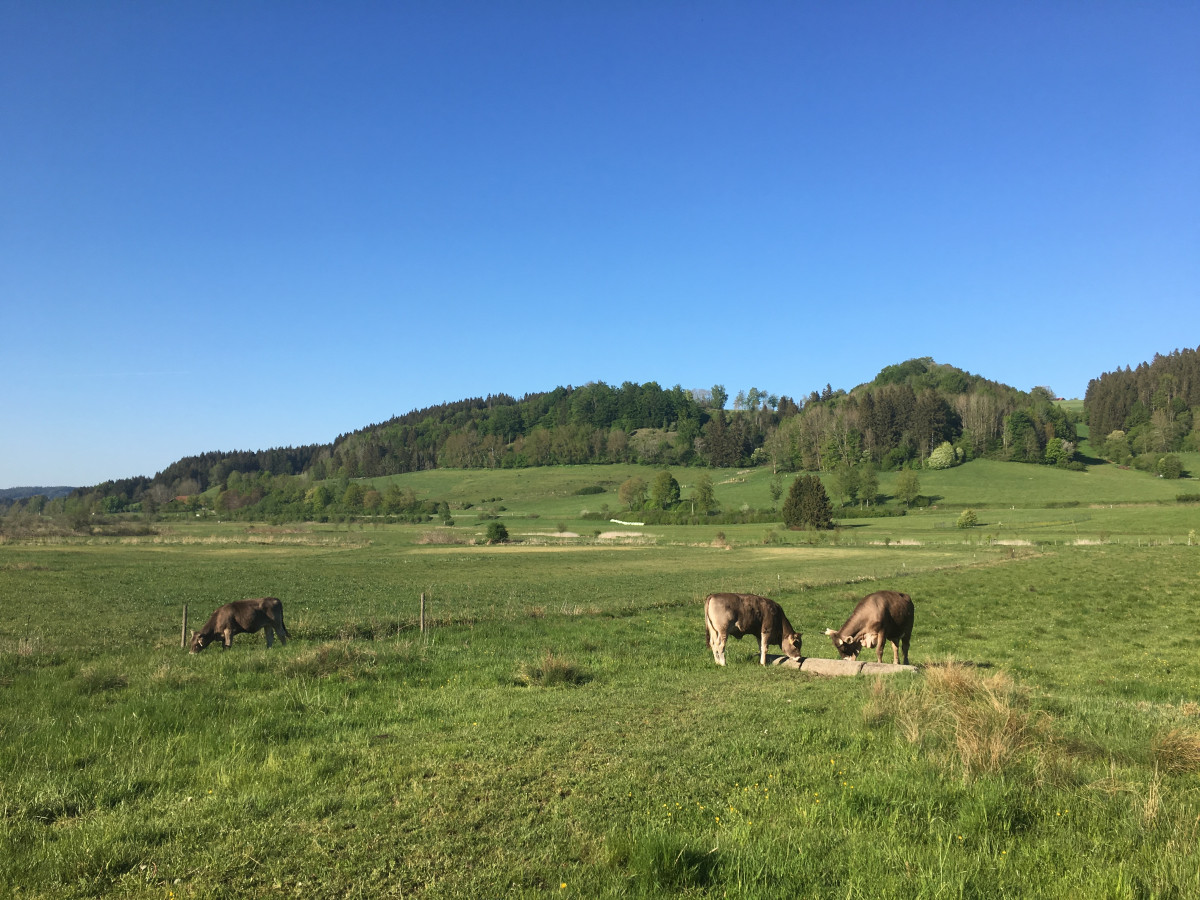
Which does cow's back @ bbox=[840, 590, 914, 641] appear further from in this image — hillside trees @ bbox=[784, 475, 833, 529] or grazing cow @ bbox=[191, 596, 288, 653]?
hillside trees @ bbox=[784, 475, 833, 529]

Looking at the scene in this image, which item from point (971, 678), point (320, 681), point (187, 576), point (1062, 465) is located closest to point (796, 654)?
point (971, 678)

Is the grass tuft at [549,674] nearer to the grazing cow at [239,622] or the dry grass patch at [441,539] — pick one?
the grazing cow at [239,622]

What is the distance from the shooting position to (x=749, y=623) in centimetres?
1662

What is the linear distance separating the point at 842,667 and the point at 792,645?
6.07 feet

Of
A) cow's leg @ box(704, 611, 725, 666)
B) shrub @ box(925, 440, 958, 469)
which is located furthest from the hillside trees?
cow's leg @ box(704, 611, 725, 666)

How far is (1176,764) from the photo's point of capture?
26.9 feet

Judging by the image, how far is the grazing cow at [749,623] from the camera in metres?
16.6

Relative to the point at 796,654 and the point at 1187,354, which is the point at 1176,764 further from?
the point at 1187,354

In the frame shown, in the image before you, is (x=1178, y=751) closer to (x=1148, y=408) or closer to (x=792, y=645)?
(x=792, y=645)

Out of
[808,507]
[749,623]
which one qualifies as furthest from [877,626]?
[808,507]

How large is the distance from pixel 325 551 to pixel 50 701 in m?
67.2

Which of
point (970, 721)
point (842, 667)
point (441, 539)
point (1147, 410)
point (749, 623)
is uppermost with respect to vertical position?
point (1147, 410)

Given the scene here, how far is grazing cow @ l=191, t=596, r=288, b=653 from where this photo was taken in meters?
19.4

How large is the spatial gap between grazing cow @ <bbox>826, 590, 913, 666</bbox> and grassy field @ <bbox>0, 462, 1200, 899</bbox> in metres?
1.31
